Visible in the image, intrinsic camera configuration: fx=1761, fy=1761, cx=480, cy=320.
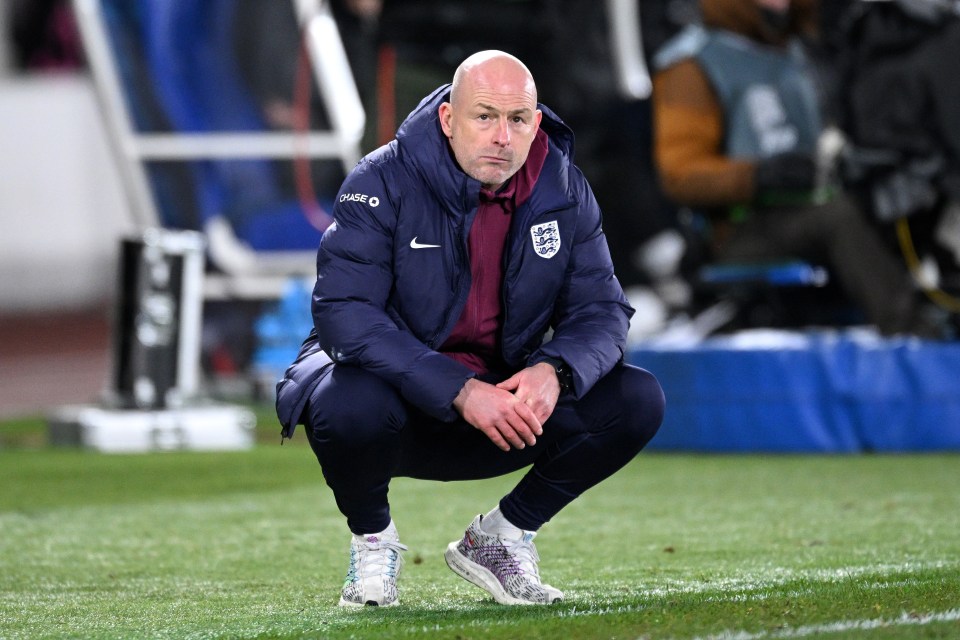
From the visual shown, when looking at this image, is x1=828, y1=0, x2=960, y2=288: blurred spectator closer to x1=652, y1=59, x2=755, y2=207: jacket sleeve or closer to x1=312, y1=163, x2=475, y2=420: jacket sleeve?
x1=652, y1=59, x2=755, y2=207: jacket sleeve

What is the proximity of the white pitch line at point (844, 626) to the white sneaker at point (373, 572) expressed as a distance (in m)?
0.75

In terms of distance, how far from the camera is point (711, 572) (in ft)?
12.2

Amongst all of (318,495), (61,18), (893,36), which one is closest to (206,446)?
(318,495)

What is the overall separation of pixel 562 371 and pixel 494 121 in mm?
476

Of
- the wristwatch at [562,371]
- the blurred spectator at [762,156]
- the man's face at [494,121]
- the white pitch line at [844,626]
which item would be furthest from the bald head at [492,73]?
the blurred spectator at [762,156]

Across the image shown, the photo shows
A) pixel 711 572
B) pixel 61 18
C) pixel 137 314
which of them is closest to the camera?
pixel 711 572

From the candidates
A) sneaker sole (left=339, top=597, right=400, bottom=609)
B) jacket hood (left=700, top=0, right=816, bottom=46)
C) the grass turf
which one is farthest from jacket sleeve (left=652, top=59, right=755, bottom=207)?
sneaker sole (left=339, top=597, right=400, bottom=609)

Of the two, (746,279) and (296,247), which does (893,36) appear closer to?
(746,279)

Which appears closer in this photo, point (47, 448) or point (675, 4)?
point (47, 448)

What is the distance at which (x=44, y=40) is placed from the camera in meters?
20.4

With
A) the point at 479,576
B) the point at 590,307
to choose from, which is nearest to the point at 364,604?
the point at 479,576

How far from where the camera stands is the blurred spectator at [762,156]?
6.55 m

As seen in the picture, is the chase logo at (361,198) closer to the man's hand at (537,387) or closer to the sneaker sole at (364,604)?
the man's hand at (537,387)

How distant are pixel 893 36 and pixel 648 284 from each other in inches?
169
